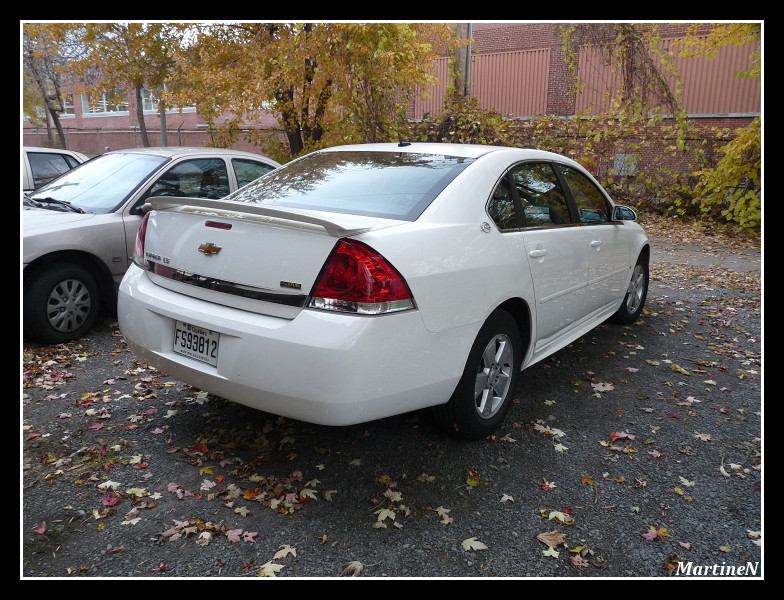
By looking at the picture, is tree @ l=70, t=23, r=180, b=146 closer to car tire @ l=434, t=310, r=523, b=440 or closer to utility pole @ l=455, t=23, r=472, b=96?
utility pole @ l=455, t=23, r=472, b=96

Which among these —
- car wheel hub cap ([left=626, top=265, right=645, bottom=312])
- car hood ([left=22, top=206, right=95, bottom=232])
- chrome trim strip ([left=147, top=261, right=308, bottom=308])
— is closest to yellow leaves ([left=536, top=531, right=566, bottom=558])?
chrome trim strip ([left=147, top=261, right=308, bottom=308])

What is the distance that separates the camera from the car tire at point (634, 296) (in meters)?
6.14

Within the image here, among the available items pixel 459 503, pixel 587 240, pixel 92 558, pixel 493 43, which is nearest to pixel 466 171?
pixel 587 240

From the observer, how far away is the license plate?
3.07 meters

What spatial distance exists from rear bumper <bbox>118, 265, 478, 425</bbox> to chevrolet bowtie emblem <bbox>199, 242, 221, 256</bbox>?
0.26 m

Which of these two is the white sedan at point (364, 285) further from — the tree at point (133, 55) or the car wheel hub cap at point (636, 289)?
the tree at point (133, 55)

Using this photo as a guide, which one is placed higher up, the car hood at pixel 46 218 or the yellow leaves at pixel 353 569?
the car hood at pixel 46 218

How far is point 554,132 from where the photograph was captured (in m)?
15.0

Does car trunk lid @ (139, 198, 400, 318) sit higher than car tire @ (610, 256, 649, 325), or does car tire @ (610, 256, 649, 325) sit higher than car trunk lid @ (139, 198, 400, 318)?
car trunk lid @ (139, 198, 400, 318)

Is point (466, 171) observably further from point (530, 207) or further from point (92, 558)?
point (92, 558)

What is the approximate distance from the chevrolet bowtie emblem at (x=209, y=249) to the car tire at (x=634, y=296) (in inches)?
167

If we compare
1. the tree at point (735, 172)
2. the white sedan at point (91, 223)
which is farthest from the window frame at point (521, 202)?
the tree at point (735, 172)

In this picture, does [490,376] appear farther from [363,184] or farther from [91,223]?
[91,223]

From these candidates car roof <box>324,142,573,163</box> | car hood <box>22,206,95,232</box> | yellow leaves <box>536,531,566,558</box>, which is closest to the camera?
yellow leaves <box>536,531,566,558</box>
